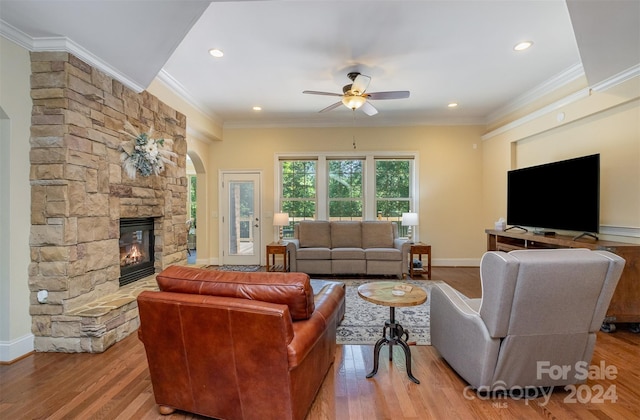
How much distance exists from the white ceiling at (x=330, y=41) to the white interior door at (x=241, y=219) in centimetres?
194

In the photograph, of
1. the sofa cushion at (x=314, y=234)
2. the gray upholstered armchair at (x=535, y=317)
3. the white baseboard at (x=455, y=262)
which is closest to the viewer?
the gray upholstered armchair at (x=535, y=317)

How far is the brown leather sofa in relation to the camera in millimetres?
1384

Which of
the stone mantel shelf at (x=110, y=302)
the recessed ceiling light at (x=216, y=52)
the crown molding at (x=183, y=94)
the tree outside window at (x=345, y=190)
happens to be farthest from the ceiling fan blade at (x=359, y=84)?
the stone mantel shelf at (x=110, y=302)

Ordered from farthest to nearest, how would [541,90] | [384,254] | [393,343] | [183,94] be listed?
[384,254], [183,94], [541,90], [393,343]

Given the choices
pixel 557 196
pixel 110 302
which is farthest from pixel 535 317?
pixel 110 302

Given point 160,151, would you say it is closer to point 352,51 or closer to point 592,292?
point 352,51

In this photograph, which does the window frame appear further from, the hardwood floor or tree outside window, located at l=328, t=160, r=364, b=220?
the hardwood floor

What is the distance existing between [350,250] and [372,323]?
6.45 feet

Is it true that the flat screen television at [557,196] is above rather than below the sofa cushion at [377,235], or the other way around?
A: above

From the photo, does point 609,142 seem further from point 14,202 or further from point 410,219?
point 14,202

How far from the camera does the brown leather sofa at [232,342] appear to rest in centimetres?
138

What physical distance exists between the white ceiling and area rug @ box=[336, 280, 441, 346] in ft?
9.18

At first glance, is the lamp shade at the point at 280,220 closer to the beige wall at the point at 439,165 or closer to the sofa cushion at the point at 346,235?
the sofa cushion at the point at 346,235

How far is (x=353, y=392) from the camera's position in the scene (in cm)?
191
